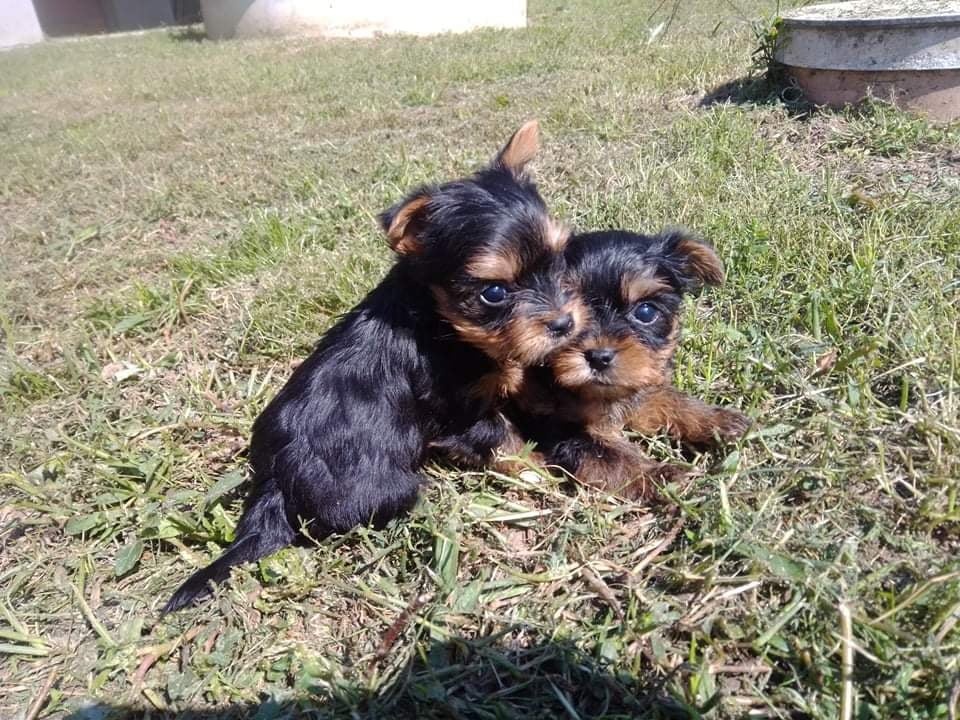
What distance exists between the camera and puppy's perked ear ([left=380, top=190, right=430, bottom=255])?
9.92 ft

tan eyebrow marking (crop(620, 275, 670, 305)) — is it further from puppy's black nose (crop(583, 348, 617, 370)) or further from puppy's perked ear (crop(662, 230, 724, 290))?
puppy's black nose (crop(583, 348, 617, 370))

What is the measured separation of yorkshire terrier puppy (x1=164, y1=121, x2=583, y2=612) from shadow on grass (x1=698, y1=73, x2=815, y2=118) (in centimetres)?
398

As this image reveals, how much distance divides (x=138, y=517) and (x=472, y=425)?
159 centimetres

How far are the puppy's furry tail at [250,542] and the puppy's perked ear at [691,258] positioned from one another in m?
2.04

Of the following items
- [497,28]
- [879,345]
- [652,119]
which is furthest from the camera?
[497,28]

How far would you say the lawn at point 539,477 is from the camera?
2.27 metres

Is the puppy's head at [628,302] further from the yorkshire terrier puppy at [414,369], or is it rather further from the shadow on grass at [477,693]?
the shadow on grass at [477,693]

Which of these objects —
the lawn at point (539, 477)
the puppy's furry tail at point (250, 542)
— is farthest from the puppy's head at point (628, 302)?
the puppy's furry tail at point (250, 542)

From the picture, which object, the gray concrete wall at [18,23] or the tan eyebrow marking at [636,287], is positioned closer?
the tan eyebrow marking at [636,287]

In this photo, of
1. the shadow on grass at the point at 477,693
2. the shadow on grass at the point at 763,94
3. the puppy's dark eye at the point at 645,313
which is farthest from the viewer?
the shadow on grass at the point at 763,94

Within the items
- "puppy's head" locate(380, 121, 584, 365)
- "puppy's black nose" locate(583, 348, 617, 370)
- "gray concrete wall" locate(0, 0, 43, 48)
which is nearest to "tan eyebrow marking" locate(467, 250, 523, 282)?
"puppy's head" locate(380, 121, 584, 365)

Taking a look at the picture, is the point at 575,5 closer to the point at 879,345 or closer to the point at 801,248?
the point at 801,248

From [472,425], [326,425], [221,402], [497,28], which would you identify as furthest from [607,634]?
[497,28]

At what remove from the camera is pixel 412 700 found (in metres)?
2.32
